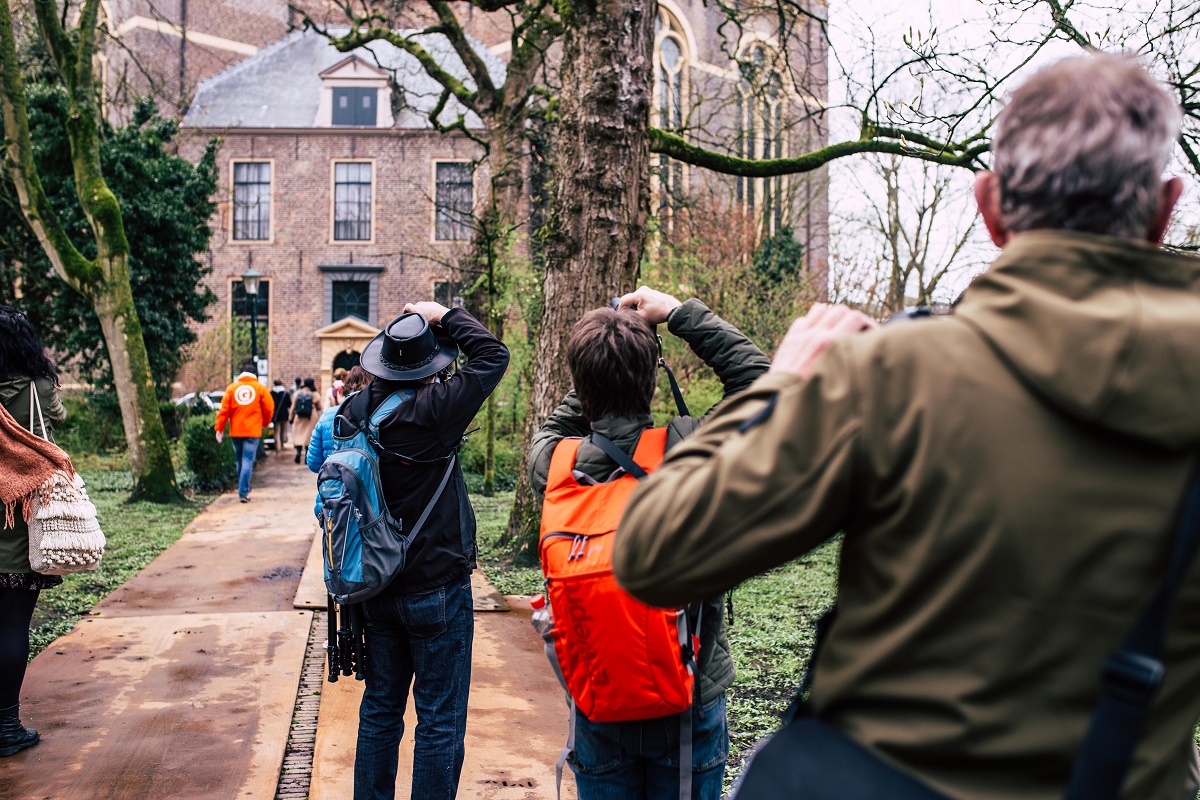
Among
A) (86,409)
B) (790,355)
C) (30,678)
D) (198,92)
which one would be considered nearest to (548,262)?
(30,678)

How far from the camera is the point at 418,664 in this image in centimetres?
340

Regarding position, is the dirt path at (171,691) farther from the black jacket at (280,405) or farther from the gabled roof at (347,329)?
the gabled roof at (347,329)

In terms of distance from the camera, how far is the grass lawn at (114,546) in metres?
6.94

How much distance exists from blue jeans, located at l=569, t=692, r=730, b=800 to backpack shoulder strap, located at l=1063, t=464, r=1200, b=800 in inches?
52.6

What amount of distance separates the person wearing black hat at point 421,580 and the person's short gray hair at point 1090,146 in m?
2.27

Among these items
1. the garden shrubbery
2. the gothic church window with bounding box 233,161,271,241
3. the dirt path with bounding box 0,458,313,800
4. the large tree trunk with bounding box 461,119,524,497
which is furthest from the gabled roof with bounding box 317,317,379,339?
the dirt path with bounding box 0,458,313,800

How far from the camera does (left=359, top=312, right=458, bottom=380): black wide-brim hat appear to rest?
3.36 m

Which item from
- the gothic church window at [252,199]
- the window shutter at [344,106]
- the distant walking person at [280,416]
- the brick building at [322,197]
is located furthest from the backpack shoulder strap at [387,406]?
the gothic church window at [252,199]

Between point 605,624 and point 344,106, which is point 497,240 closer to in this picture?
point 605,624

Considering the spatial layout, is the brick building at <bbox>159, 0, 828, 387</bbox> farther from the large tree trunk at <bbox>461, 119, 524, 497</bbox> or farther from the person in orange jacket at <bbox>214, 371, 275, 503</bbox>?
the person in orange jacket at <bbox>214, 371, 275, 503</bbox>

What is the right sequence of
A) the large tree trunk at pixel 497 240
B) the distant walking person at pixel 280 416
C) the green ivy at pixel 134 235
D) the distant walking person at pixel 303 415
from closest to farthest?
the large tree trunk at pixel 497 240 < the green ivy at pixel 134 235 < the distant walking person at pixel 303 415 < the distant walking person at pixel 280 416

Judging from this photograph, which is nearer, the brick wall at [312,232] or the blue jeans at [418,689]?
the blue jeans at [418,689]

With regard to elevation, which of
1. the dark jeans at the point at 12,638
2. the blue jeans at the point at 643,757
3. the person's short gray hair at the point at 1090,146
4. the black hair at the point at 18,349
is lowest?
the dark jeans at the point at 12,638

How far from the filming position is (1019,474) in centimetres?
112
